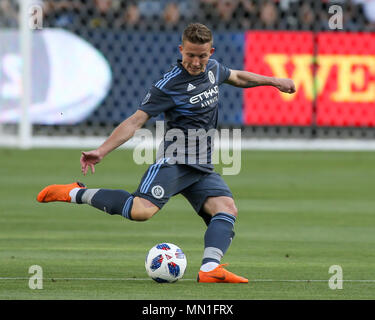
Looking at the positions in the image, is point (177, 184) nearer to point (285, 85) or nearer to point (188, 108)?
point (188, 108)

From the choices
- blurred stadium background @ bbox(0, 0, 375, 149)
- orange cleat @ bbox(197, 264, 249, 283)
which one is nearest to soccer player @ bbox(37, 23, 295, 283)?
orange cleat @ bbox(197, 264, 249, 283)

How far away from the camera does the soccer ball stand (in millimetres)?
7262

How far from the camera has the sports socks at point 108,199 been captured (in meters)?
7.47

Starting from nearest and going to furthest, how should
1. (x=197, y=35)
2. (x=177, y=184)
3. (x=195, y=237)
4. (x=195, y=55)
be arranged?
(x=197, y=35) → (x=195, y=55) → (x=177, y=184) → (x=195, y=237)

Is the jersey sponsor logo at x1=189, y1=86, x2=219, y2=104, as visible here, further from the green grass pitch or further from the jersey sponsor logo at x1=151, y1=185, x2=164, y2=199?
the green grass pitch

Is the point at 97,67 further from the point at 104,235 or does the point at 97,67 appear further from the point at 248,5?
the point at 104,235

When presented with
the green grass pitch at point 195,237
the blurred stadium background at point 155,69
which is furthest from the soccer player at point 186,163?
the blurred stadium background at point 155,69

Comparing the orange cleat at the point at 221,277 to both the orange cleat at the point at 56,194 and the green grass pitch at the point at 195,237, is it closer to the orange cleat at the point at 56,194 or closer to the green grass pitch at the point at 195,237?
the green grass pitch at the point at 195,237

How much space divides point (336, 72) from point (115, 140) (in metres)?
11.8

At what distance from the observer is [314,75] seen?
733 inches

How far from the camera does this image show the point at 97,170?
15.5 metres

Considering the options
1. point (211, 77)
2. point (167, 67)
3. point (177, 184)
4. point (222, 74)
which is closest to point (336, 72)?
point (167, 67)
